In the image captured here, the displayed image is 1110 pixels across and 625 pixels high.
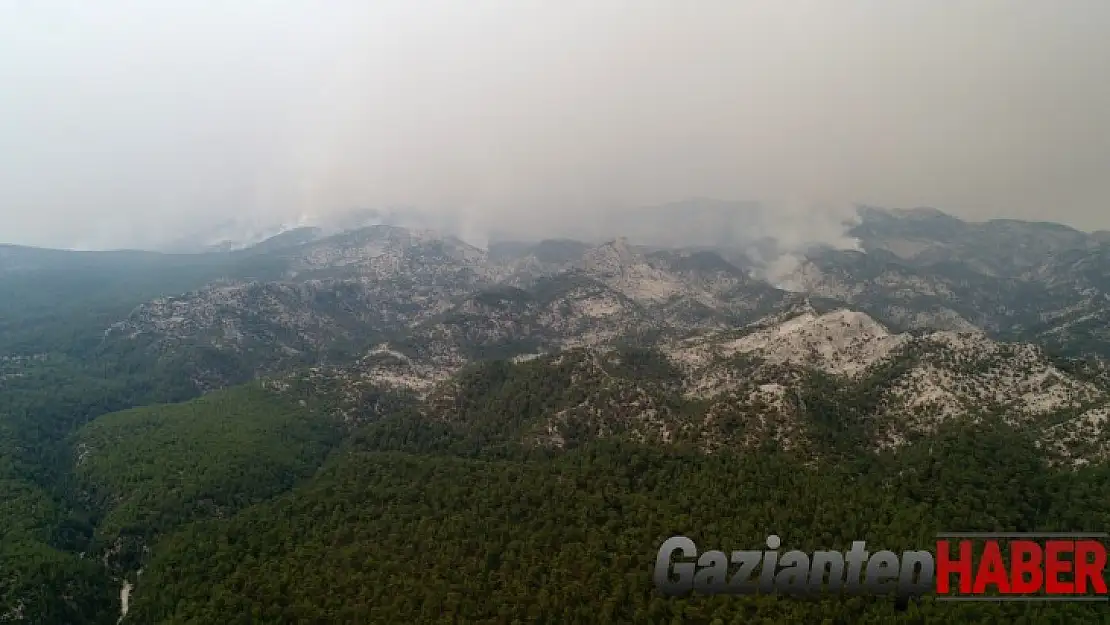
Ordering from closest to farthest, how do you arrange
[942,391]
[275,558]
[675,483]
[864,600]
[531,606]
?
[864,600]
[531,606]
[275,558]
[675,483]
[942,391]

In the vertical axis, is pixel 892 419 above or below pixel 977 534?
above

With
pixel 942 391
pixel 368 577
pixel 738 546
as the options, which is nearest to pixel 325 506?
pixel 368 577

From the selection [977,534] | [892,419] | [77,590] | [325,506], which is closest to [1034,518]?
[977,534]

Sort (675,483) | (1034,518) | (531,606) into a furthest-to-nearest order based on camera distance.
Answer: (675,483)
(1034,518)
(531,606)

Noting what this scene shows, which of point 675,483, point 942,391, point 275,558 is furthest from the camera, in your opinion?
point 942,391

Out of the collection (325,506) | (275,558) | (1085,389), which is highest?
(1085,389)

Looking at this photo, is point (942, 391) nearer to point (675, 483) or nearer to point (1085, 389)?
point (1085, 389)

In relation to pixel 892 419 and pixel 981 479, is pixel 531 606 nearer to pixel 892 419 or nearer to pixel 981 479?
pixel 981 479

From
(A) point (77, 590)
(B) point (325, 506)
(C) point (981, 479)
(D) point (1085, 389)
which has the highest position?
(D) point (1085, 389)

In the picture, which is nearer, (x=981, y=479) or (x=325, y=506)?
(x=981, y=479)
